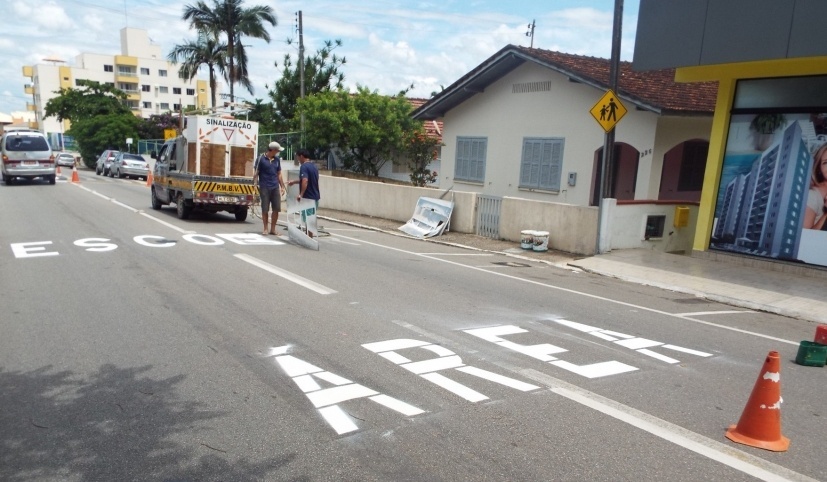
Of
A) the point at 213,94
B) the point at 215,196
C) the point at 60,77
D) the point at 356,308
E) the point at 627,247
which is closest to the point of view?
the point at 356,308

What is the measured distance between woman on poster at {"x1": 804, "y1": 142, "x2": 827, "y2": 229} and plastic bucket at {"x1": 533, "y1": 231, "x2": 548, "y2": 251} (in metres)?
4.96

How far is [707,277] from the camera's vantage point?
11281 mm

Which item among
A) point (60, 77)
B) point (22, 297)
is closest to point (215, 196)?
point (22, 297)

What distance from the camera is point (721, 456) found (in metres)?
4.05

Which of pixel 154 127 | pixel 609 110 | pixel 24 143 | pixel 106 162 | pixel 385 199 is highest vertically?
pixel 609 110

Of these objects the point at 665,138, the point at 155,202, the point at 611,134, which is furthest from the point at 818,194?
the point at 155,202

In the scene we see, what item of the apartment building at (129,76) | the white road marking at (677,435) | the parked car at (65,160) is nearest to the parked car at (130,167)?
the parked car at (65,160)

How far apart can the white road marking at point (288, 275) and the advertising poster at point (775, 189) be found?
9.02m

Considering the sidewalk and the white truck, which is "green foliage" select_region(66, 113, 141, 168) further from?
the sidewalk

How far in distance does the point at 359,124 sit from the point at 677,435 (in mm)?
24313

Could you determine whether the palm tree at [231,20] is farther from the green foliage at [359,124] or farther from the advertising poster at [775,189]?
the advertising poster at [775,189]

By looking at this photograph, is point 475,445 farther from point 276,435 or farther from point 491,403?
point 276,435

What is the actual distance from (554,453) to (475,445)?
512 mm

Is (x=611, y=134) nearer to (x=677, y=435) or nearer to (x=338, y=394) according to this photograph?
(x=677, y=435)
